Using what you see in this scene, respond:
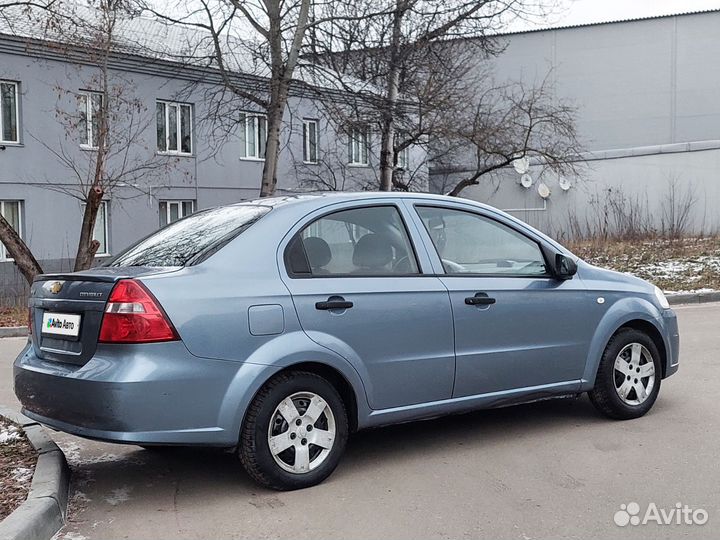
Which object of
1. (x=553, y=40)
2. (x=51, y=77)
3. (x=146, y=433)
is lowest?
(x=146, y=433)

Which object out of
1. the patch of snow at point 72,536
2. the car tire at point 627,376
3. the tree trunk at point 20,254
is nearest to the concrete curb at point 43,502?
the patch of snow at point 72,536

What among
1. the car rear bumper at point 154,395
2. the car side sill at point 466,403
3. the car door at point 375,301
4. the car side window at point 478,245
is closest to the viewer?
the car rear bumper at point 154,395

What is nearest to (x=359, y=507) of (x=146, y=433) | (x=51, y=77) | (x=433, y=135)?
(x=146, y=433)

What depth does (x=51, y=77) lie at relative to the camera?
2264cm

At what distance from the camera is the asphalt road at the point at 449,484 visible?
431 cm

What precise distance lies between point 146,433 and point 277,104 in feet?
59.9

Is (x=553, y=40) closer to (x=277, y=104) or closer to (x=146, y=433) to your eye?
(x=277, y=104)

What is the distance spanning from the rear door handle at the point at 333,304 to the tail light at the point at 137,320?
854 millimetres

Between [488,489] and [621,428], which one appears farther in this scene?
[621,428]

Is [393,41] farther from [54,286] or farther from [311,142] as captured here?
[54,286]

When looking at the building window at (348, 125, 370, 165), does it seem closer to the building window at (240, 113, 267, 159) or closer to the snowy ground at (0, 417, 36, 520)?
the building window at (240, 113, 267, 159)

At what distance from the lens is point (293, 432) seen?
4.83m

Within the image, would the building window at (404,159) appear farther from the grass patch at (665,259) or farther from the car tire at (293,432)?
the car tire at (293,432)

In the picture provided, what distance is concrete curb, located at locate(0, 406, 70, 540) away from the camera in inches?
158
